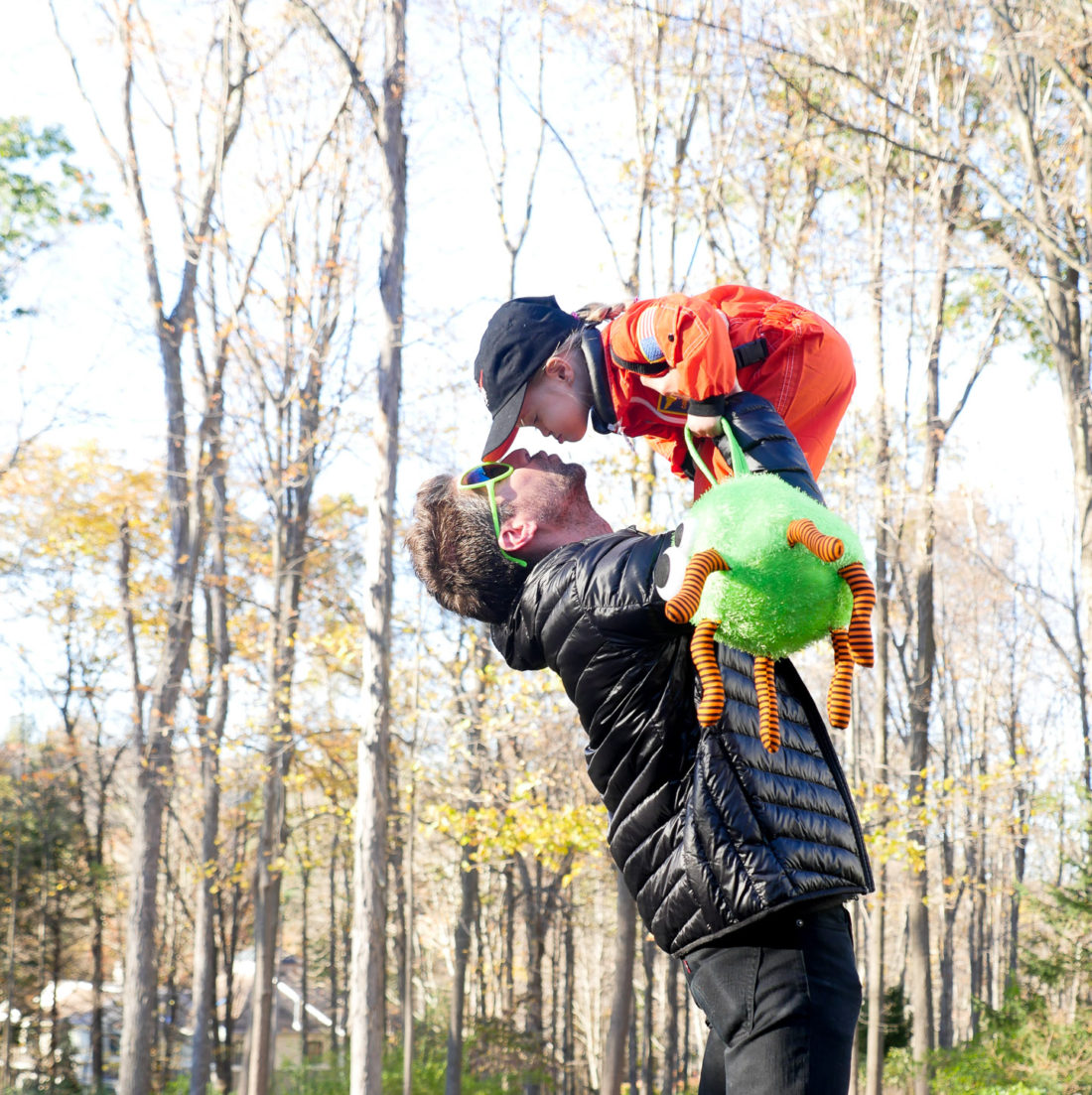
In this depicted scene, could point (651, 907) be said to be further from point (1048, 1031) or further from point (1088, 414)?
point (1048, 1031)

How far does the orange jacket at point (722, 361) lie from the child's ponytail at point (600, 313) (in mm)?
81

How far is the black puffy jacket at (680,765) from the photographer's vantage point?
1526 mm

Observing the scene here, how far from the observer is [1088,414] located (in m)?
9.52

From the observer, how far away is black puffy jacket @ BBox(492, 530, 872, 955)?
5.01ft

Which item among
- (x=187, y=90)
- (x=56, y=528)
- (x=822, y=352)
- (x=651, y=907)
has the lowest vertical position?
(x=651, y=907)

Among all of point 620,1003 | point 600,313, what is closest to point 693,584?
point 600,313

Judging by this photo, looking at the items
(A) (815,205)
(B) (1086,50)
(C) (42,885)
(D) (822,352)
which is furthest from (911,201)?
(C) (42,885)

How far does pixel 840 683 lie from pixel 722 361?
1.89 ft

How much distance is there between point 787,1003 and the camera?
1.50 meters

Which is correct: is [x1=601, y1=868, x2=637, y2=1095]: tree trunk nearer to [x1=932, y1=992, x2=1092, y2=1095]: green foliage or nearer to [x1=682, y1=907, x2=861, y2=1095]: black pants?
[x1=932, y1=992, x2=1092, y2=1095]: green foliage

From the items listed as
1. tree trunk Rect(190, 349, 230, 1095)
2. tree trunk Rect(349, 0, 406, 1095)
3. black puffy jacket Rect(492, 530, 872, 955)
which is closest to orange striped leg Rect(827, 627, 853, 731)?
black puffy jacket Rect(492, 530, 872, 955)

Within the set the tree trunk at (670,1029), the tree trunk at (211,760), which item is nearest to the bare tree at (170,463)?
the tree trunk at (211,760)

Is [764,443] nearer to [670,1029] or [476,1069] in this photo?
[476,1069]

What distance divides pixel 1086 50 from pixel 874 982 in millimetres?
9243
